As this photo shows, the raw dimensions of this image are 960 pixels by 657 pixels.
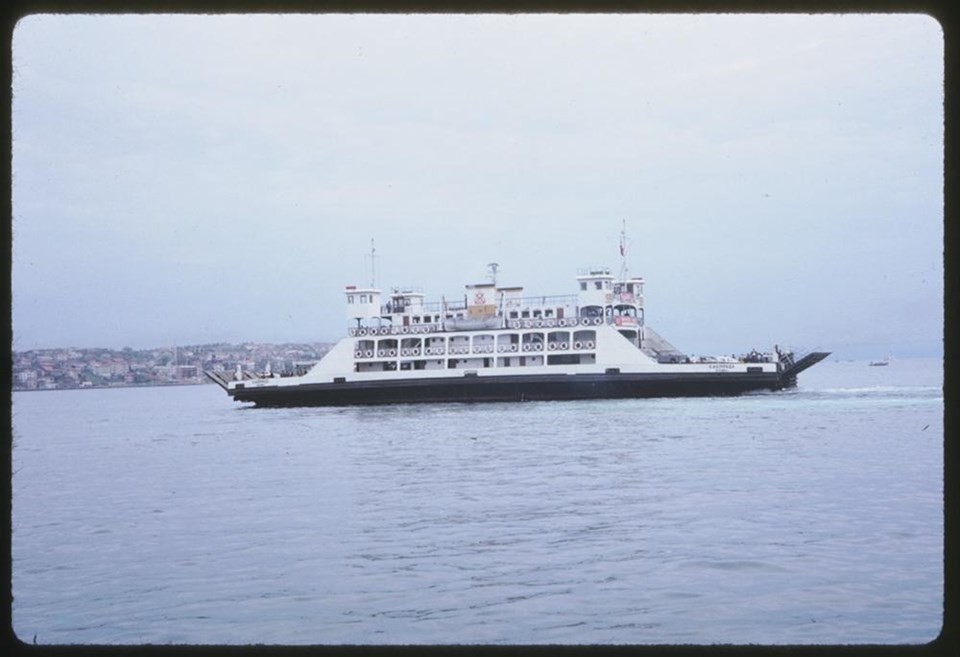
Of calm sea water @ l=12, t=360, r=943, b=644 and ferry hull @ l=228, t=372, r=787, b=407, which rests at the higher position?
ferry hull @ l=228, t=372, r=787, b=407

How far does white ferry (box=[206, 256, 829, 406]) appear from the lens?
106 ft

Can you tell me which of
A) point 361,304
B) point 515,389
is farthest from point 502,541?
point 361,304

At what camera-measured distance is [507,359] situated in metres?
36.1

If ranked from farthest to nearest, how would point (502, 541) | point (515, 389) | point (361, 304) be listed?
point (361, 304) → point (515, 389) → point (502, 541)

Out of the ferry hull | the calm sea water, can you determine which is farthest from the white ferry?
the calm sea water

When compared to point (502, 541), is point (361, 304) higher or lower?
higher

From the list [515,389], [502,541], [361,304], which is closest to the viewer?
[502,541]

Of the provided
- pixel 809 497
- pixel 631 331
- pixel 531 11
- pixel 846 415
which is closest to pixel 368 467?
pixel 809 497

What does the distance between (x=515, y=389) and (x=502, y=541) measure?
2275cm

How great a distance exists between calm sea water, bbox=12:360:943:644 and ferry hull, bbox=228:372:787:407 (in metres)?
8.43

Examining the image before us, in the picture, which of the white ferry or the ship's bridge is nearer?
the white ferry

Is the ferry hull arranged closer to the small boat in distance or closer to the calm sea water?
the small boat in distance

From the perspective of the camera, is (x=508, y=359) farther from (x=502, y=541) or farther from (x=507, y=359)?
(x=502, y=541)

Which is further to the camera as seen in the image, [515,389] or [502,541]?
[515,389]
